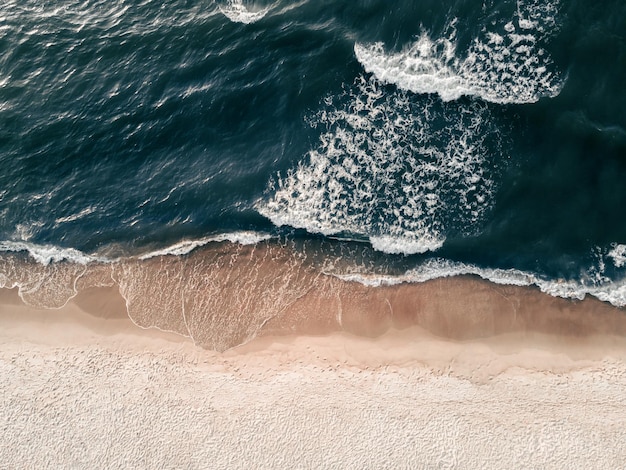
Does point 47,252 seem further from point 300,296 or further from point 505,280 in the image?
point 505,280

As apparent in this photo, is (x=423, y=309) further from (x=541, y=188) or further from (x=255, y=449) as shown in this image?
(x=255, y=449)

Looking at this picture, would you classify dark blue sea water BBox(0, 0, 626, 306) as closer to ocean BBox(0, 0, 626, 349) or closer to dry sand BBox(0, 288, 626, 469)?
ocean BBox(0, 0, 626, 349)

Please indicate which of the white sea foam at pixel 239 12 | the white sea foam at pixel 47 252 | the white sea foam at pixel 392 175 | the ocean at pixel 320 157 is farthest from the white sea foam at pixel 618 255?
the white sea foam at pixel 47 252

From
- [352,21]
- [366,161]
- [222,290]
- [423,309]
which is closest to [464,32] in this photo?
[352,21]

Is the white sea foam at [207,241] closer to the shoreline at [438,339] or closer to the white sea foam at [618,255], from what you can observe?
the shoreline at [438,339]

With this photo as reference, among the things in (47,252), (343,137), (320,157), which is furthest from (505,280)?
(47,252)

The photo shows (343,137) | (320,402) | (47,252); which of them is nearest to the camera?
(320,402)
